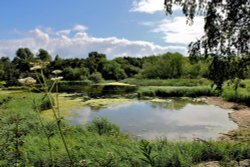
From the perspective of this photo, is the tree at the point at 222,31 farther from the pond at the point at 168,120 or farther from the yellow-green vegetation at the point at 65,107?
the yellow-green vegetation at the point at 65,107

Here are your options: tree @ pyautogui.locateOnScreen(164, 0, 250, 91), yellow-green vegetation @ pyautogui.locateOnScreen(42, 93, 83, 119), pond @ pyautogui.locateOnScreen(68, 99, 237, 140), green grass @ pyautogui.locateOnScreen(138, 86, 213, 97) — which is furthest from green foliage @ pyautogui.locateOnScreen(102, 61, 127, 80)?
tree @ pyautogui.locateOnScreen(164, 0, 250, 91)

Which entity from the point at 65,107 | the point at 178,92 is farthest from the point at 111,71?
the point at 65,107

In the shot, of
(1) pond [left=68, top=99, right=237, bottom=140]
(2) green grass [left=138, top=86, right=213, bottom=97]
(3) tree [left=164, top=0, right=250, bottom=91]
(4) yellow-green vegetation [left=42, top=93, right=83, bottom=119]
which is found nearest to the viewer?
(3) tree [left=164, top=0, right=250, bottom=91]

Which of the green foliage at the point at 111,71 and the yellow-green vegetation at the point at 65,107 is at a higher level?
the green foliage at the point at 111,71

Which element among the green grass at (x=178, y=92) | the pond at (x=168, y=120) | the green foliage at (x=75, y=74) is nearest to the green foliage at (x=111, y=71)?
the green foliage at (x=75, y=74)

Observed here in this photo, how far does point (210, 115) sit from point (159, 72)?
35.2 meters

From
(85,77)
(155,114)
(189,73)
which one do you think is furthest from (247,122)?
(85,77)

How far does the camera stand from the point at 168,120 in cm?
1669

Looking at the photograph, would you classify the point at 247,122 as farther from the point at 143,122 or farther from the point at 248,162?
the point at 248,162

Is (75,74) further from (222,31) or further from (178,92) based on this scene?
(222,31)

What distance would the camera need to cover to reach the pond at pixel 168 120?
1352 centimetres

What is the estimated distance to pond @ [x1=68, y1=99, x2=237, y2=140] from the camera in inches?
532

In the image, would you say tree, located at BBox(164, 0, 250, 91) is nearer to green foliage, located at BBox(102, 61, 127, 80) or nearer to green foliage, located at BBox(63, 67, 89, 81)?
green foliage, located at BBox(63, 67, 89, 81)

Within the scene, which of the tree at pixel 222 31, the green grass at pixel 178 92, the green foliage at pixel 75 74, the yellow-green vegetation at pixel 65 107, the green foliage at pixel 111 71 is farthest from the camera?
the green foliage at pixel 111 71
